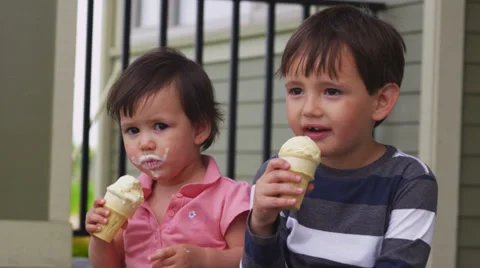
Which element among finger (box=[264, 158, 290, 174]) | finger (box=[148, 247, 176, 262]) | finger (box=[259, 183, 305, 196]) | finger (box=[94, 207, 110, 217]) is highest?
finger (box=[264, 158, 290, 174])

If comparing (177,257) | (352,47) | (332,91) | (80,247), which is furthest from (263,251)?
(80,247)

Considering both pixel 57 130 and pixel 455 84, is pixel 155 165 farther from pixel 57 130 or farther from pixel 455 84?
pixel 455 84

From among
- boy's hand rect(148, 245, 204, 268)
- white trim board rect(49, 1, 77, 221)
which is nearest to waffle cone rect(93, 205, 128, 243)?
boy's hand rect(148, 245, 204, 268)

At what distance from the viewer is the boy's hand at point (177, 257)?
100 inches

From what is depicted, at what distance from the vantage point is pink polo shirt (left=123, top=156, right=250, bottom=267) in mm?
2732

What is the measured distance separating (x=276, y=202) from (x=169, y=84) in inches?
27.2

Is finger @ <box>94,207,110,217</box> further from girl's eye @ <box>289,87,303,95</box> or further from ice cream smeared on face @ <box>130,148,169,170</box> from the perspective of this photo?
girl's eye @ <box>289,87,303,95</box>

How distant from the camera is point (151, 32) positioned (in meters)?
9.20

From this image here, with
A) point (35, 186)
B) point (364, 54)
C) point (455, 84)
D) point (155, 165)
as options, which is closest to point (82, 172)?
point (35, 186)

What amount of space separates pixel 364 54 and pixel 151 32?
6893 millimetres

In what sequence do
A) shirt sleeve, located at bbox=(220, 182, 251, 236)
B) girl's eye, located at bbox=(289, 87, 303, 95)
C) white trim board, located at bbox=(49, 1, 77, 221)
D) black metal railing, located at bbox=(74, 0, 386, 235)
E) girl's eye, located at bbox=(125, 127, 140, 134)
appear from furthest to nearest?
black metal railing, located at bbox=(74, 0, 386, 235)
white trim board, located at bbox=(49, 1, 77, 221)
girl's eye, located at bbox=(125, 127, 140, 134)
shirt sleeve, located at bbox=(220, 182, 251, 236)
girl's eye, located at bbox=(289, 87, 303, 95)

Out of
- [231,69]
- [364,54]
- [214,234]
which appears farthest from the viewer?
[231,69]

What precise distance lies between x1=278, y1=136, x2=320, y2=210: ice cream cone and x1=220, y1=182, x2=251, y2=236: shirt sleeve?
17.8 inches

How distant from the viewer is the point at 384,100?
2.50 metres
